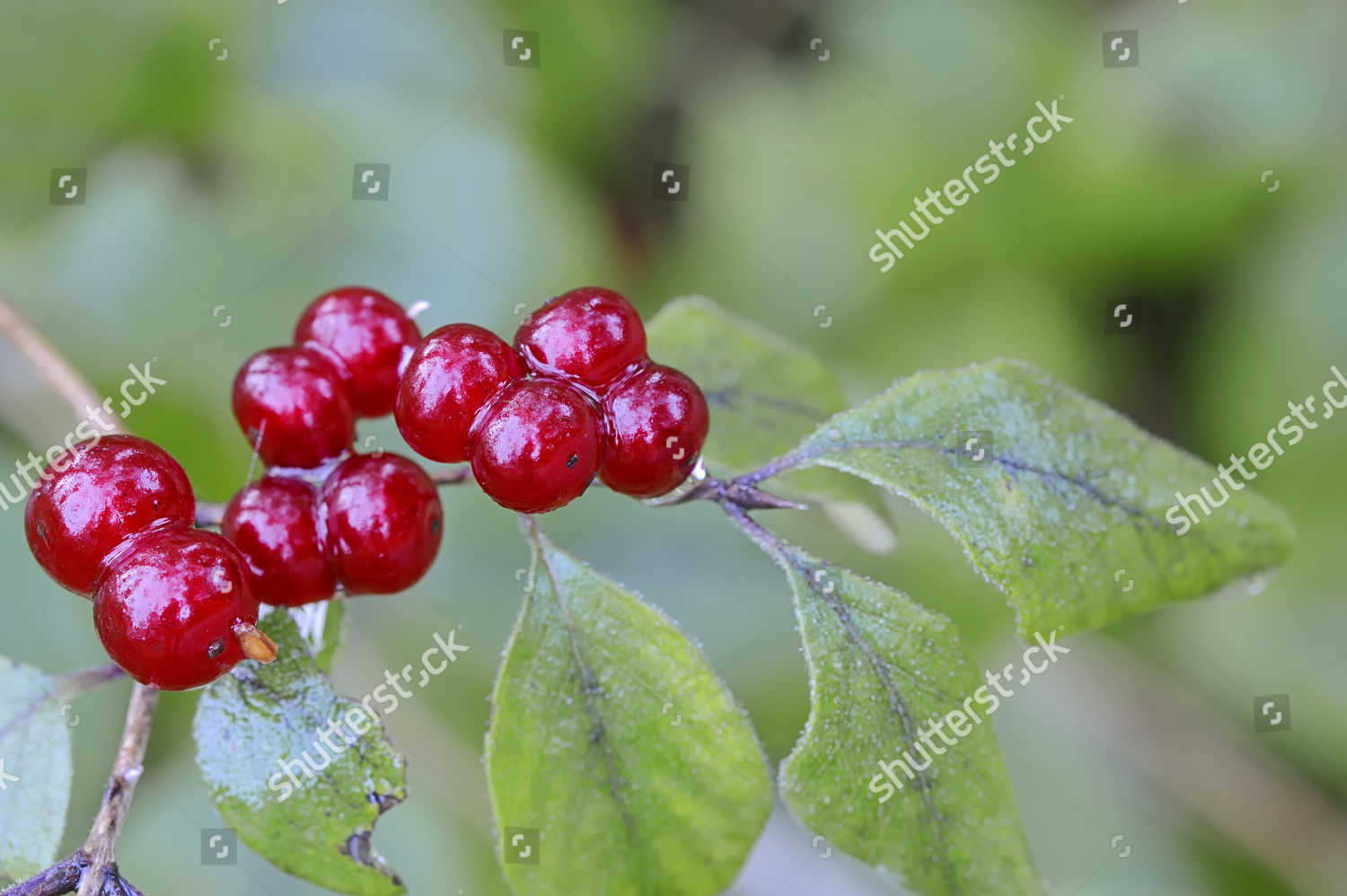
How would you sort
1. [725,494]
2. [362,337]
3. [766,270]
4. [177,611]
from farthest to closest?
[766,270]
[362,337]
[725,494]
[177,611]

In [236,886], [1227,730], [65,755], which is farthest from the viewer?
[1227,730]

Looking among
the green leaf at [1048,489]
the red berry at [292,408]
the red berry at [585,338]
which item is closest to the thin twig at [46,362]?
the red berry at [292,408]

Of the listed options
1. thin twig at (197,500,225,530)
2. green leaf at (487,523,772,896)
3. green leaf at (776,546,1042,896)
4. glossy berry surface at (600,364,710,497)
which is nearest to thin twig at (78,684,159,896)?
thin twig at (197,500,225,530)

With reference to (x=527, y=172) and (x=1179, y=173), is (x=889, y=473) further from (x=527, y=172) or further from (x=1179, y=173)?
(x=1179, y=173)

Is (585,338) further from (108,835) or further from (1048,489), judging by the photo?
(108,835)

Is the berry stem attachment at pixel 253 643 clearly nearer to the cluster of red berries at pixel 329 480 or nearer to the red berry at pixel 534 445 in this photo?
the cluster of red berries at pixel 329 480

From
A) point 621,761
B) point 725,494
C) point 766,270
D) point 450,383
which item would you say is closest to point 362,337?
point 450,383

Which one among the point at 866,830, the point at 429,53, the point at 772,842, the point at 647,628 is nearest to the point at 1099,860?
the point at 772,842
